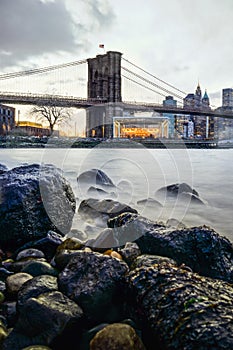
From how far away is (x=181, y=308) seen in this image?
1.70 m

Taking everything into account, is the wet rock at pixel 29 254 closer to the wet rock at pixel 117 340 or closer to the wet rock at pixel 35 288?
the wet rock at pixel 35 288

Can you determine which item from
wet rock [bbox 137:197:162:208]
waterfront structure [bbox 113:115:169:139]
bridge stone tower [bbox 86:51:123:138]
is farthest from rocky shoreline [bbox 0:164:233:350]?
bridge stone tower [bbox 86:51:123:138]

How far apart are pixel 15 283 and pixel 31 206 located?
127 cm

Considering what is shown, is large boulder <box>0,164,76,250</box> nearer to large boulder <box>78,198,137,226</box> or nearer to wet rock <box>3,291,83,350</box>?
large boulder <box>78,198,137,226</box>

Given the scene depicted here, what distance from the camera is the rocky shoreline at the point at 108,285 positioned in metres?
1.66

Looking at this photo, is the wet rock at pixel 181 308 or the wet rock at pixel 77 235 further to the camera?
the wet rock at pixel 77 235

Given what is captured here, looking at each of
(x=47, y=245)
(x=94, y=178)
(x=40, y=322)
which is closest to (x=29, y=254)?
(x=47, y=245)

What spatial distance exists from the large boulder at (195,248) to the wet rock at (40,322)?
111cm

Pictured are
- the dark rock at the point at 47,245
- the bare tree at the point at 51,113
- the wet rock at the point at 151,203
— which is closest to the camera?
the dark rock at the point at 47,245

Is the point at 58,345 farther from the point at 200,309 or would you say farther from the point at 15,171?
the point at 15,171

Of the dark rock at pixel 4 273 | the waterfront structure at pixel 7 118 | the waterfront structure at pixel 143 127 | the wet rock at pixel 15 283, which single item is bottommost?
the dark rock at pixel 4 273

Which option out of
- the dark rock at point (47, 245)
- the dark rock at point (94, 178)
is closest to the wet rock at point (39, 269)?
the dark rock at point (47, 245)

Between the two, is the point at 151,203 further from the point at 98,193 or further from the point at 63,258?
the point at 63,258

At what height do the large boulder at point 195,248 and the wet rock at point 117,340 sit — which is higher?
the large boulder at point 195,248
